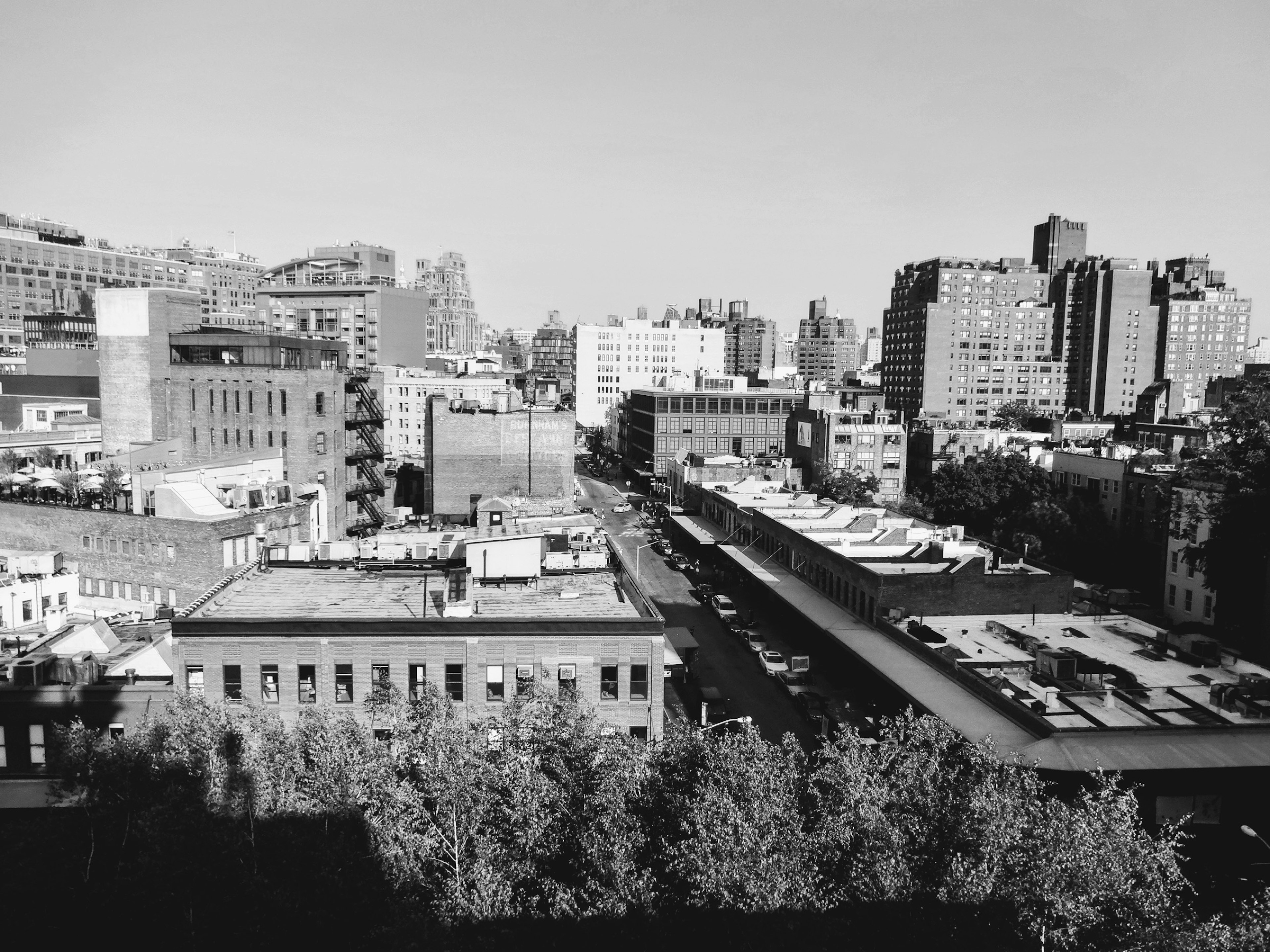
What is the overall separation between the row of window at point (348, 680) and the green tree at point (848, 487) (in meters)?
67.7

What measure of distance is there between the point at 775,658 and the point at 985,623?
1124cm

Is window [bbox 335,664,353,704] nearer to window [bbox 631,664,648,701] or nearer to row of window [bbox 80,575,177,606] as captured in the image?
window [bbox 631,664,648,701]

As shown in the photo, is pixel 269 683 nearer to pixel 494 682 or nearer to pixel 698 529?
pixel 494 682

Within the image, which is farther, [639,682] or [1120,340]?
[1120,340]

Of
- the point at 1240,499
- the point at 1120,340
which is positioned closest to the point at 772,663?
the point at 1240,499

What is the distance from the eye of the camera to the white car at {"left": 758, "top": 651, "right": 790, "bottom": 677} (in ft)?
171

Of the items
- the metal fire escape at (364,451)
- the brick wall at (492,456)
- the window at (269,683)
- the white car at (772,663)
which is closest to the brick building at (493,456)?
the brick wall at (492,456)

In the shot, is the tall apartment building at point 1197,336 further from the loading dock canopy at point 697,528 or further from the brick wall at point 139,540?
the brick wall at point 139,540

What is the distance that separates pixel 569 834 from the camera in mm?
23625

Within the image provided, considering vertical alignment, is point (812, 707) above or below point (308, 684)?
below

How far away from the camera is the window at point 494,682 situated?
109ft

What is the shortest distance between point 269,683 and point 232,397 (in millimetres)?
47937

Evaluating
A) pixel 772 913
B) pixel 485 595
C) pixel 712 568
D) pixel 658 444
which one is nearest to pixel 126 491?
pixel 485 595

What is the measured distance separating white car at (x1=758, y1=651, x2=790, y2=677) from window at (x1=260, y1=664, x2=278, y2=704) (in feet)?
89.2
